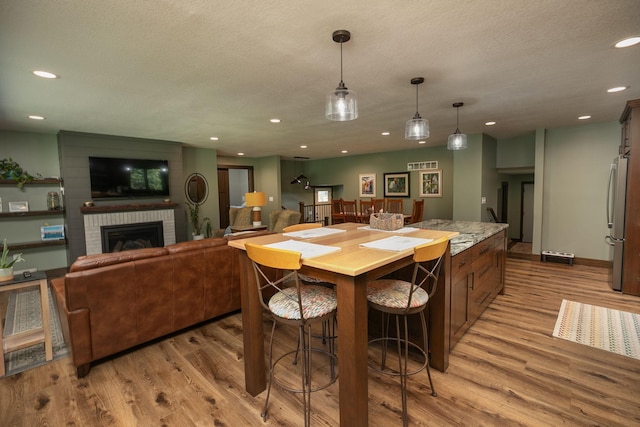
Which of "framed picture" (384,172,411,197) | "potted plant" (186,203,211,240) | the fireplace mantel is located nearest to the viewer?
the fireplace mantel

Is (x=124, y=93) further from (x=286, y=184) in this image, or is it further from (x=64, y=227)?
(x=286, y=184)

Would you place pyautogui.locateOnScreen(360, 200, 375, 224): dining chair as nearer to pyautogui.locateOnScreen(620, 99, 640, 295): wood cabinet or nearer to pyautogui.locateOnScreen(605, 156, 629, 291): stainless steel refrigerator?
pyautogui.locateOnScreen(605, 156, 629, 291): stainless steel refrigerator

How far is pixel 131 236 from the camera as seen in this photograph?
17.6 ft

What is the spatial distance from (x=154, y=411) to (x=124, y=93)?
2817 millimetres

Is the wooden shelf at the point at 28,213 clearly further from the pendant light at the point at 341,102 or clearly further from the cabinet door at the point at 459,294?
the cabinet door at the point at 459,294

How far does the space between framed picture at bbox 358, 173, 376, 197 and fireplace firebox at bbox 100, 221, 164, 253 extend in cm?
533

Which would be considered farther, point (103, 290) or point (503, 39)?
point (103, 290)

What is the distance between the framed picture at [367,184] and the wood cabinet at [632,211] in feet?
17.1

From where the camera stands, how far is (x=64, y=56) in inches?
82.8

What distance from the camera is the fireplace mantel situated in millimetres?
4848

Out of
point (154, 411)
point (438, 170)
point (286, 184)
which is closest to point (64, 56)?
point (154, 411)

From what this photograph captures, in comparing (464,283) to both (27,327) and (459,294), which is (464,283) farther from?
(27,327)

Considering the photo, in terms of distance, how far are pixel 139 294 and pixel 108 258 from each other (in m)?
0.38

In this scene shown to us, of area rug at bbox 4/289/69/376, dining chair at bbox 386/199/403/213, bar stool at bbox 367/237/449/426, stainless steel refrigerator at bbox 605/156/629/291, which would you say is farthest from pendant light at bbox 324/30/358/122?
dining chair at bbox 386/199/403/213
